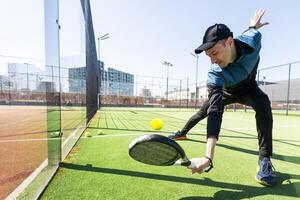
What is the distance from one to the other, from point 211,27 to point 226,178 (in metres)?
1.57

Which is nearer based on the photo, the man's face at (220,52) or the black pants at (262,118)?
the man's face at (220,52)

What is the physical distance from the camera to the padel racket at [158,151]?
5.59ft

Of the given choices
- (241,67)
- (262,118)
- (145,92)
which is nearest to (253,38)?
(241,67)

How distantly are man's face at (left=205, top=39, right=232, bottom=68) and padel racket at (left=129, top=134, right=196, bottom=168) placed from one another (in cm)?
86

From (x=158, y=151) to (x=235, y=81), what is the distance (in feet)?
4.37

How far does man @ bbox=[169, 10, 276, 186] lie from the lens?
1993 millimetres

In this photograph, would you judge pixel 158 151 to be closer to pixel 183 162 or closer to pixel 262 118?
pixel 183 162

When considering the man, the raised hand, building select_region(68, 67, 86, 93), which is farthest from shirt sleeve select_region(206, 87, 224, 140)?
building select_region(68, 67, 86, 93)

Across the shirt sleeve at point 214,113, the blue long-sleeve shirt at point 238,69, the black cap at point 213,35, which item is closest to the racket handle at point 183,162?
the shirt sleeve at point 214,113

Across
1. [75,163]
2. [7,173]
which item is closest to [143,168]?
[75,163]

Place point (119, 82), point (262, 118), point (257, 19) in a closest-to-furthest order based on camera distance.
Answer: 1. point (262, 118)
2. point (257, 19)
3. point (119, 82)

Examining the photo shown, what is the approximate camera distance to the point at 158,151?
5.94 ft

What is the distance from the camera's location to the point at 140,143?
1730mm

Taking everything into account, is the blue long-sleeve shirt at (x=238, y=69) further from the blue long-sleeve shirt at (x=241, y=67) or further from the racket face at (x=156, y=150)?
the racket face at (x=156, y=150)
